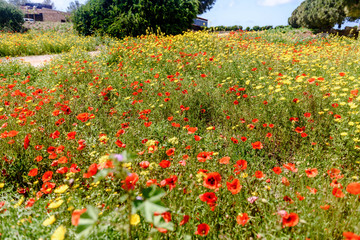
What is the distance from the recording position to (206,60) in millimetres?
6043

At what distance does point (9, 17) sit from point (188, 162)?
95.9ft

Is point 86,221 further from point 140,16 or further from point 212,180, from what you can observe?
point 140,16

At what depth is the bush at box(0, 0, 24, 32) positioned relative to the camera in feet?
73.3

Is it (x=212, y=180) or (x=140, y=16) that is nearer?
(x=212, y=180)

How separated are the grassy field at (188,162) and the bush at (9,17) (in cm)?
2259

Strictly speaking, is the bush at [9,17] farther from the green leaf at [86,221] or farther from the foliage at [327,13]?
the foliage at [327,13]

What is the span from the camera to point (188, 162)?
252 centimetres

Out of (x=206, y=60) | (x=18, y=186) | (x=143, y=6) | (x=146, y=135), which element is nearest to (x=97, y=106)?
(x=146, y=135)

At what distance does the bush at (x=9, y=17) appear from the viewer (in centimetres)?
2233

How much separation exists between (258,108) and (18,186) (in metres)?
3.35

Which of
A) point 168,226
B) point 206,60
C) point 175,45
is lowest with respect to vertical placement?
point 168,226

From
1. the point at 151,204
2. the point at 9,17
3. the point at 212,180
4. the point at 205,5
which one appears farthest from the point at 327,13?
the point at 9,17

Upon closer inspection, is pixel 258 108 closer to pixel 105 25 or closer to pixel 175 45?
pixel 175 45

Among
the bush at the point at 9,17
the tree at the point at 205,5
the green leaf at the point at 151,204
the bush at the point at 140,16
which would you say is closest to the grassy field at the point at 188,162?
the green leaf at the point at 151,204
